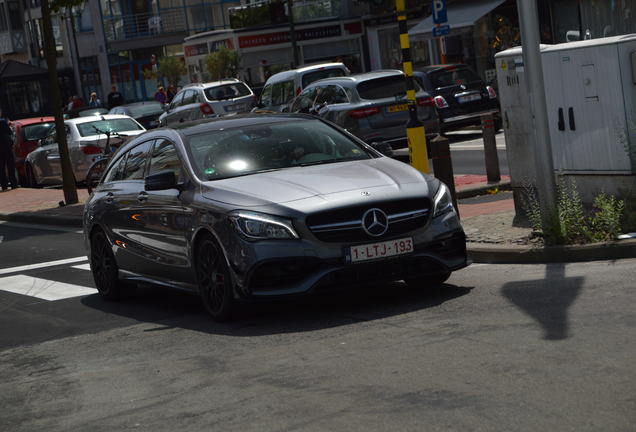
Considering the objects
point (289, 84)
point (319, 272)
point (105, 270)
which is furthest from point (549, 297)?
point (289, 84)

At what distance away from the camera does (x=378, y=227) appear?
8938 mm

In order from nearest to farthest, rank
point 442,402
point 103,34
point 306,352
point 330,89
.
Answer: point 442,402 < point 306,352 < point 330,89 < point 103,34

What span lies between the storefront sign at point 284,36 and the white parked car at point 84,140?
27495 mm

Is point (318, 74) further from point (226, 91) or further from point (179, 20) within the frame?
point (179, 20)

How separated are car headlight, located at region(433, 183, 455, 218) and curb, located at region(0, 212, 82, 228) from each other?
11258 millimetres

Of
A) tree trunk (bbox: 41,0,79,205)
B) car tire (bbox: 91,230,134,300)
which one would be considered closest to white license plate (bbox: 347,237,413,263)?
car tire (bbox: 91,230,134,300)

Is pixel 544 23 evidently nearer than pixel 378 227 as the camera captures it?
No

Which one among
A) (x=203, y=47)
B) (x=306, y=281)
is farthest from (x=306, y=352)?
(x=203, y=47)

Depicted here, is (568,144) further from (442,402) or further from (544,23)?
(544,23)

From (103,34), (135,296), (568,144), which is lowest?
(135,296)

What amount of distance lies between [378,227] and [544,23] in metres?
28.2

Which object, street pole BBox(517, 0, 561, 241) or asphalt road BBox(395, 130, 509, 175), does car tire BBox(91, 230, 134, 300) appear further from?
asphalt road BBox(395, 130, 509, 175)

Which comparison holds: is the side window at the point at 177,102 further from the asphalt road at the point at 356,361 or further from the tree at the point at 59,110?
the asphalt road at the point at 356,361

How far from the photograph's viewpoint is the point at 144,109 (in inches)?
1555
